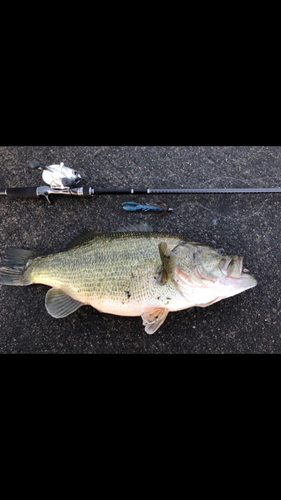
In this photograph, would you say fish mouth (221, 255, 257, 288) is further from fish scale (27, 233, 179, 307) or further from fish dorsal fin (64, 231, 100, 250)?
fish dorsal fin (64, 231, 100, 250)

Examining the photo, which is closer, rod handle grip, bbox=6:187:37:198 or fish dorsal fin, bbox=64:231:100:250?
fish dorsal fin, bbox=64:231:100:250

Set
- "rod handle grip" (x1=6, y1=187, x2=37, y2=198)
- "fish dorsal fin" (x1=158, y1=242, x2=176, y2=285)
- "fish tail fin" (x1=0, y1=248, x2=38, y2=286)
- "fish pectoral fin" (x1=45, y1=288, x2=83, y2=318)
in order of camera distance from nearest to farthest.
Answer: "fish dorsal fin" (x1=158, y1=242, x2=176, y2=285)
"fish pectoral fin" (x1=45, y1=288, x2=83, y2=318)
"fish tail fin" (x1=0, y1=248, x2=38, y2=286)
"rod handle grip" (x1=6, y1=187, x2=37, y2=198)

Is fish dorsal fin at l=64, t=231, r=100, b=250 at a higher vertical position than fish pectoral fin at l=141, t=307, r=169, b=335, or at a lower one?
higher

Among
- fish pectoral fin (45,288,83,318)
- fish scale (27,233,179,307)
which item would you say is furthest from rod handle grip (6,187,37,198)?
fish pectoral fin (45,288,83,318)

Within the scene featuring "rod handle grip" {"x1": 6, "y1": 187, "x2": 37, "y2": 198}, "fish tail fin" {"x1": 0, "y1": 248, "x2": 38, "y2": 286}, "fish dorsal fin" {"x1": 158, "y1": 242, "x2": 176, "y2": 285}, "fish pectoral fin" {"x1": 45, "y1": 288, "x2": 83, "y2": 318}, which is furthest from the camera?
"rod handle grip" {"x1": 6, "y1": 187, "x2": 37, "y2": 198}

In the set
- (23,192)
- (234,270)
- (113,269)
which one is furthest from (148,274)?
(23,192)

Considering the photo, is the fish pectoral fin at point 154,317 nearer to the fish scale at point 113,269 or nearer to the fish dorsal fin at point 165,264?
the fish scale at point 113,269

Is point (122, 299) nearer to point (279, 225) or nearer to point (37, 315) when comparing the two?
point (37, 315)

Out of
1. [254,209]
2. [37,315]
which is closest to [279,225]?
[254,209]
